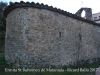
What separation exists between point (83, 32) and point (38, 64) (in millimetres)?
4579

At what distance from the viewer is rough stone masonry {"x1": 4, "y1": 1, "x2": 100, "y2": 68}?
372 inches

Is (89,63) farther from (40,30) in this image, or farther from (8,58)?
(8,58)

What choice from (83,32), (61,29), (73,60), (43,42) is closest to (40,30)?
(43,42)

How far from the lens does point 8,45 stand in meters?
10.0

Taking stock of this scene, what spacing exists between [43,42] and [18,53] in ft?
4.90

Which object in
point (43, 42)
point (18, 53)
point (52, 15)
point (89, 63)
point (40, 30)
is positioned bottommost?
point (89, 63)

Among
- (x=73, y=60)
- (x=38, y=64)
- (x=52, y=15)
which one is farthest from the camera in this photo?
(x=73, y=60)

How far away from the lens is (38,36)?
9.62m

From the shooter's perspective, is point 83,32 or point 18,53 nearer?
point 18,53

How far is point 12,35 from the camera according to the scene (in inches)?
388

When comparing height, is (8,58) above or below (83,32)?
below

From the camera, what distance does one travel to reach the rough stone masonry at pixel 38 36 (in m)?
9.45

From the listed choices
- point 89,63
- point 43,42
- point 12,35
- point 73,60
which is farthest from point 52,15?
point 89,63

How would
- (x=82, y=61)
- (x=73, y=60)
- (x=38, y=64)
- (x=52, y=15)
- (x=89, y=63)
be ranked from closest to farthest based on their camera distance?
(x=38, y=64) < (x=52, y=15) < (x=73, y=60) < (x=82, y=61) < (x=89, y=63)
